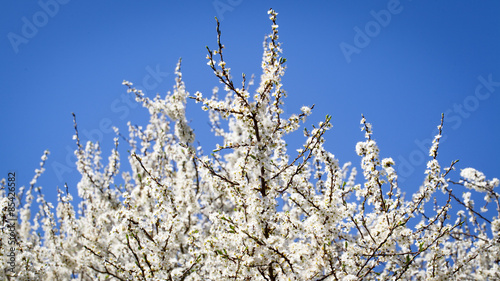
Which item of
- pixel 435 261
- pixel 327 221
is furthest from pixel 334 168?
pixel 435 261

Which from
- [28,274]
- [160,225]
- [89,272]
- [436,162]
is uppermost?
[436,162]

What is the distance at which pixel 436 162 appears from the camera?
453 cm

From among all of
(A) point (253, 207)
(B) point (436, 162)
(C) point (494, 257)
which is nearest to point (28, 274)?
(A) point (253, 207)

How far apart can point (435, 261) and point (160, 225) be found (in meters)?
4.86

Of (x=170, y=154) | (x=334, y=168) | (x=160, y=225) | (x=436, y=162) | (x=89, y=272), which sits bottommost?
(x=89, y=272)

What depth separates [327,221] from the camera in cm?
438

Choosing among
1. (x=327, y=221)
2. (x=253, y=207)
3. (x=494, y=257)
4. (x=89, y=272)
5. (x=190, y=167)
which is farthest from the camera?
(x=190, y=167)

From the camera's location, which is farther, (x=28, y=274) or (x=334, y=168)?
(x=28, y=274)

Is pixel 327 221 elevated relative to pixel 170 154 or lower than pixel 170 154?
lower

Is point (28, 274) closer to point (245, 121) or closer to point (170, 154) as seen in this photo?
point (170, 154)

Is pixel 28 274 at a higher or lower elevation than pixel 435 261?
lower

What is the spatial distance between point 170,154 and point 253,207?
16.8 feet

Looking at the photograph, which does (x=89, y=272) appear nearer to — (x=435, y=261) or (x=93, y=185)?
(x=93, y=185)

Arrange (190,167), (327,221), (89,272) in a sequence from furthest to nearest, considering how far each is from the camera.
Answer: (190,167) < (89,272) < (327,221)
